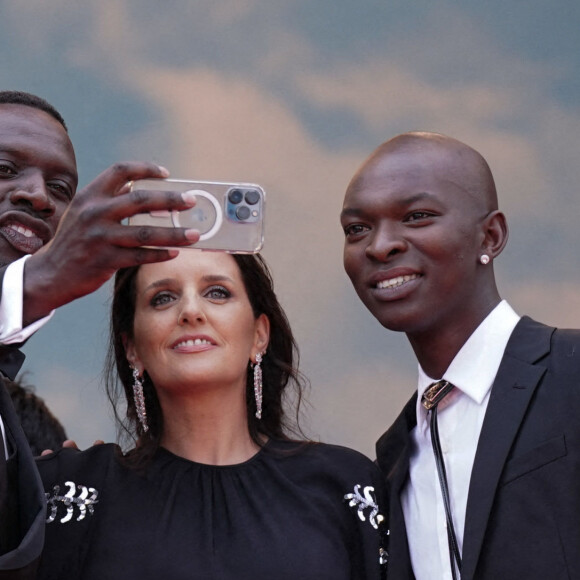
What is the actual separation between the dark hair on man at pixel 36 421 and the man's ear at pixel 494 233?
5.27 feet

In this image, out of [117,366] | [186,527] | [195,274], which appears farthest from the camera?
[117,366]

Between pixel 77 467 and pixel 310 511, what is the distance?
70cm

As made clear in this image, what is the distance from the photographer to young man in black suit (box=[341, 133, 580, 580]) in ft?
8.54

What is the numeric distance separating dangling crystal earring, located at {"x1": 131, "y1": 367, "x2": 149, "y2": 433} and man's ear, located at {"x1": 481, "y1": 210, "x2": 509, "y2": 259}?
1162 mm

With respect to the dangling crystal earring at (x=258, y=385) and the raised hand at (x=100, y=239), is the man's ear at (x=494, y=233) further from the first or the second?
the raised hand at (x=100, y=239)

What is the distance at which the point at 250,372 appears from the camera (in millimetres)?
3570

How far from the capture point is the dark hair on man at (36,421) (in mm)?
3618

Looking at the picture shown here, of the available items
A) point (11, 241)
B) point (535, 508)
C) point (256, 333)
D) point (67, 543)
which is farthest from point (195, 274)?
point (535, 508)

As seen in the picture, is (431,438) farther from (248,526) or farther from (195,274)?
(195,274)

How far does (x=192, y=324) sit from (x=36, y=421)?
2.66 feet

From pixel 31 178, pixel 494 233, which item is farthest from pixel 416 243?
pixel 31 178

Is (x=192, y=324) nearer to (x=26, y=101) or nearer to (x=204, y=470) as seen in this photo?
(x=204, y=470)

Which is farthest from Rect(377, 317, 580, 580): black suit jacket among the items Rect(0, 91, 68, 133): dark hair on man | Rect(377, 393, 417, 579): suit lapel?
Rect(0, 91, 68, 133): dark hair on man

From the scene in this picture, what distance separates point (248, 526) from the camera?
312cm
